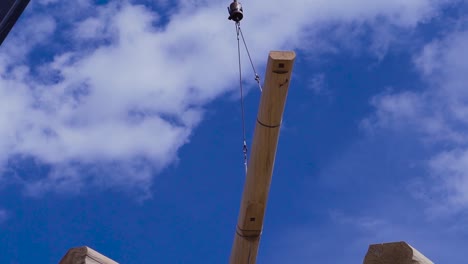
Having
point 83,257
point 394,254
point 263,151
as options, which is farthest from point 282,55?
point 83,257

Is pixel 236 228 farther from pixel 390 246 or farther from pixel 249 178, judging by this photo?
pixel 390 246

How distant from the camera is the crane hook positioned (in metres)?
6.06

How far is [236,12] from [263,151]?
6.99 ft

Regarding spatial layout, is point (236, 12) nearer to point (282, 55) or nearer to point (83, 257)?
point (282, 55)

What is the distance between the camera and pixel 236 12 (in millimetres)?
6059

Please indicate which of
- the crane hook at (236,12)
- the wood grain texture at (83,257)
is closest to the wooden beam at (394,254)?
the wood grain texture at (83,257)

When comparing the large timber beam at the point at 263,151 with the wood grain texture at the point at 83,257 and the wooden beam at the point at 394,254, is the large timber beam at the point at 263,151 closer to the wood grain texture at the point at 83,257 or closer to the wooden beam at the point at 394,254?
the wooden beam at the point at 394,254

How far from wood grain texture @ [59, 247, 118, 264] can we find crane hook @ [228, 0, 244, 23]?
3.74 meters

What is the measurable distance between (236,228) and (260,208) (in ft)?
1.10

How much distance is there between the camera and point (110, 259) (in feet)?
9.05

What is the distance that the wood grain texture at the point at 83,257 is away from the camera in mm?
2635

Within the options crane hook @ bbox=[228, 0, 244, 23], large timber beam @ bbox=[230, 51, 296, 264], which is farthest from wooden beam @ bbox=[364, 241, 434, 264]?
crane hook @ bbox=[228, 0, 244, 23]

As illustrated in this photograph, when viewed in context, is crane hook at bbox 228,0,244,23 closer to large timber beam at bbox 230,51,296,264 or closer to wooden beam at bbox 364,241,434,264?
large timber beam at bbox 230,51,296,264

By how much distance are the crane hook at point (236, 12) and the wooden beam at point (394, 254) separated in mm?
3711
